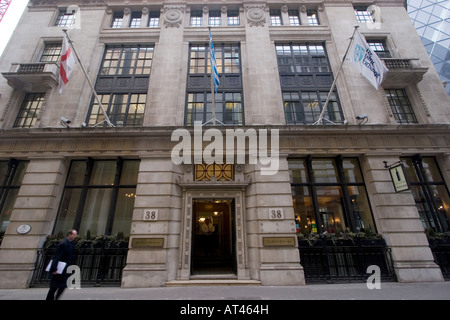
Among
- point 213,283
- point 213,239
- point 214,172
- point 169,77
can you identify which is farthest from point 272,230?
point 169,77

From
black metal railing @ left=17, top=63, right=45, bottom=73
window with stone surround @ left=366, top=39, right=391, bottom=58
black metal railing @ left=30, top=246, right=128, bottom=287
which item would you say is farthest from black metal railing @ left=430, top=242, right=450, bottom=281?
black metal railing @ left=17, top=63, right=45, bottom=73

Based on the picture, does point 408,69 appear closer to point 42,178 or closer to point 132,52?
point 132,52

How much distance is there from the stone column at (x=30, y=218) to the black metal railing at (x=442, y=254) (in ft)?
61.6

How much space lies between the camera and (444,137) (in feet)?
37.1

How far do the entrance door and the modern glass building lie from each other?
37.5 metres

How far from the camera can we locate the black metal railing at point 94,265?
923 centimetres

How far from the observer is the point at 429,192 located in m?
10.9

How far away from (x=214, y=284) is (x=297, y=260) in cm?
389

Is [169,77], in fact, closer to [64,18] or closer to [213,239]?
[64,18]

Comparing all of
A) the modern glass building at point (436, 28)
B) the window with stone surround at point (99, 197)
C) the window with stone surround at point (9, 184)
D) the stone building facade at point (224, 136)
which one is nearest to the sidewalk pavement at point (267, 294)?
the stone building facade at point (224, 136)

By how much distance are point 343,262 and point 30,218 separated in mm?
15213
